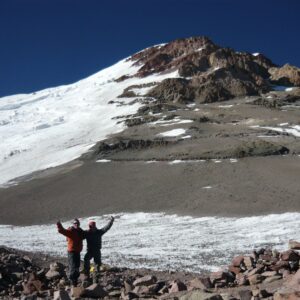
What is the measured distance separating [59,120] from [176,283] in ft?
303

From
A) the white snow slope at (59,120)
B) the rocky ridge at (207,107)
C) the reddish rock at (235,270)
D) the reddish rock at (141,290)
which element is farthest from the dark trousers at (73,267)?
the white snow slope at (59,120)

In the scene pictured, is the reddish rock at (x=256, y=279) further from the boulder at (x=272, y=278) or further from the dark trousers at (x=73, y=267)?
the dark trousers at (x=73, y=267)

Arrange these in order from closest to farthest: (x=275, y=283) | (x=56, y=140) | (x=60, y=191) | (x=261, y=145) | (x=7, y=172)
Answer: (x=275, y=283)
(x=60, y=191)
(x=261, y=145)
(x=7, y=172)
(x=56, y=140)

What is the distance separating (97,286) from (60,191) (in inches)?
1483

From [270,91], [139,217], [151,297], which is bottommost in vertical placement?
[139,217]

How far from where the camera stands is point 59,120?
102 meters

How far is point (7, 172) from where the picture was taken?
65.6m

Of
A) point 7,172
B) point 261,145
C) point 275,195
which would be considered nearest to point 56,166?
point 7,172

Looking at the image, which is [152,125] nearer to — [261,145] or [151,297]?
[261,145]

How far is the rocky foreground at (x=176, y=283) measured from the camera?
10453mm

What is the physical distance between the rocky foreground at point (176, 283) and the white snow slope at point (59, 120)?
46400 mm

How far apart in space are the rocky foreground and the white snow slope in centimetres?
4640

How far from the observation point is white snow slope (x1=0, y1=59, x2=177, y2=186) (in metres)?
70.0

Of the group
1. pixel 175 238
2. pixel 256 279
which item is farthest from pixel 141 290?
pixel 175 238
